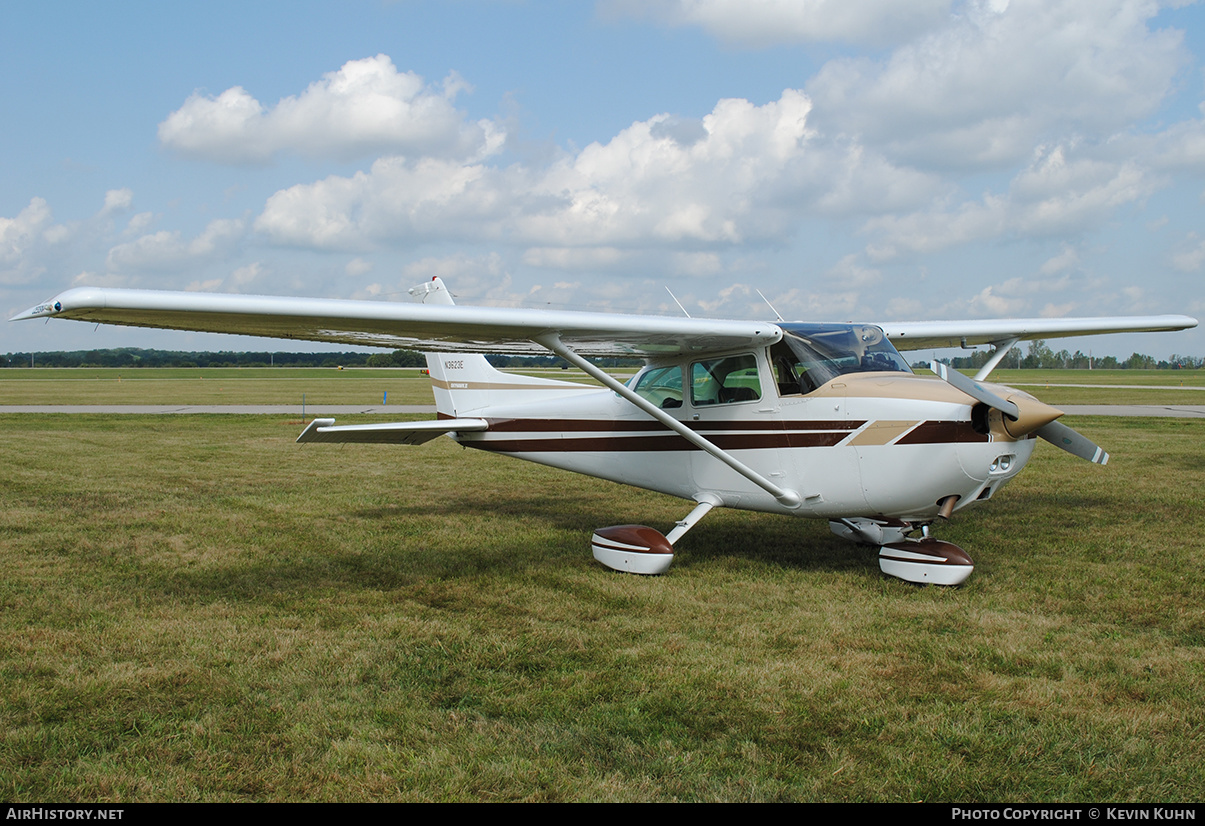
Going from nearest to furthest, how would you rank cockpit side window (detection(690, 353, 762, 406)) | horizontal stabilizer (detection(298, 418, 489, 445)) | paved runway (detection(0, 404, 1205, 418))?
cockpit side window (detection(690, 353, 762, 406)) < horizontal stabilizer (detection(298, 418, 489, 445)) < paved runway (detection(0, 404, 1205, 418))

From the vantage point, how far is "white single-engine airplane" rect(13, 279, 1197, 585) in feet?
17.7

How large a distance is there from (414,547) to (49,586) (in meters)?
2.87

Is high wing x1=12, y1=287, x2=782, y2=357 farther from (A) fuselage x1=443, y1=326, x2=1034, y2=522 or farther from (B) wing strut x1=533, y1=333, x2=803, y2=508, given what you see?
(A) fuselage x1=443, y1=326, x2=1034, y2=522

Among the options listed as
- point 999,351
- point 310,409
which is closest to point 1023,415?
point 999,351

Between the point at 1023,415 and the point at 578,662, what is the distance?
11.8 ft

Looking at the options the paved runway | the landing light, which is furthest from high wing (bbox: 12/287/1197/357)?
the paved runway

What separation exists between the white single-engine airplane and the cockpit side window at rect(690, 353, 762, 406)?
0.01m

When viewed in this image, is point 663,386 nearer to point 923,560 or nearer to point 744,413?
point 744,413

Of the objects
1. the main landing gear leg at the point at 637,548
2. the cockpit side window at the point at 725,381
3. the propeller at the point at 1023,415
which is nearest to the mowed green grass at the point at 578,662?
the main landing gear leg at the point at 637,548

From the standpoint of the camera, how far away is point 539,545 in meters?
7.69

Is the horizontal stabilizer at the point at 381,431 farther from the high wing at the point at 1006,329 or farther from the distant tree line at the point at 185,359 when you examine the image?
the distant tree line at the point at 185,359

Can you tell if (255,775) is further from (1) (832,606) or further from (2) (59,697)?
(1) (832,606)
